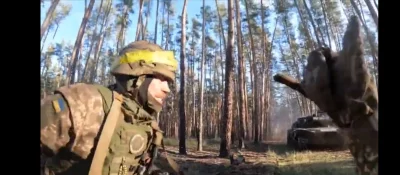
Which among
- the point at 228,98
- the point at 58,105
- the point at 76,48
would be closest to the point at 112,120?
the point at 58,105

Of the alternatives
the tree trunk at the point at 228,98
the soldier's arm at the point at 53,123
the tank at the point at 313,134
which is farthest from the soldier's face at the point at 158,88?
the tank at the point at 313,134

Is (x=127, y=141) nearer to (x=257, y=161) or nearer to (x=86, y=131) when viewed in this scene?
(x=86, y=131)

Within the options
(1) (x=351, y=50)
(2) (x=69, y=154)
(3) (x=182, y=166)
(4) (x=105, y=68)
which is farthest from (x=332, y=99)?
(4) (x=105, y=68)

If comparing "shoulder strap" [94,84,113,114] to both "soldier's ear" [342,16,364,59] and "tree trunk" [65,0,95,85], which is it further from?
"soldier's ear" [342,16,364,59]

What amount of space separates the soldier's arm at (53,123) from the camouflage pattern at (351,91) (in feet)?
1.91

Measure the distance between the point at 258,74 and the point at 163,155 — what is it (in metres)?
0.53

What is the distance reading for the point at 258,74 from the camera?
4.81ft

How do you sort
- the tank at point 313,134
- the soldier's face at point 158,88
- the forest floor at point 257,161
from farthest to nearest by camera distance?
the forest floor at point 257,161 < the tank at point 313,134 < the soldier's face at point 158,88

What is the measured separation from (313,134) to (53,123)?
98 cm

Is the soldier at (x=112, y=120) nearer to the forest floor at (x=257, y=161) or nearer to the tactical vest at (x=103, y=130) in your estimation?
the tactical vest at (x=103, y=130)

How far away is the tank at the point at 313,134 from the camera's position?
4.01 feet

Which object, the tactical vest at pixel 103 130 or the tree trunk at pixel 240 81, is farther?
the tree trunk at pixel 240 81

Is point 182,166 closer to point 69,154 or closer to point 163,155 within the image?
point 163,155

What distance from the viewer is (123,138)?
0.98 metres
